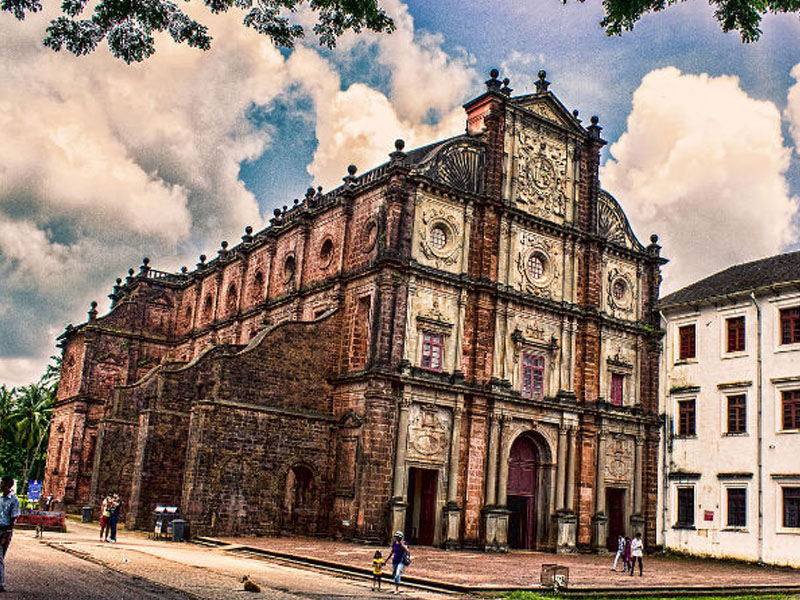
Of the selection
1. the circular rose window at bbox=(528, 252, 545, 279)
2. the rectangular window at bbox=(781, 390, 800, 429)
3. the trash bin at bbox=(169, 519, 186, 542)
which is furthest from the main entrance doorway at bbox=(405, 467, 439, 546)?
the rectangular window at bbox=(781, 390, 800, 429)

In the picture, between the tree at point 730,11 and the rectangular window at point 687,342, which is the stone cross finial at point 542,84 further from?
the tree at point 730,11

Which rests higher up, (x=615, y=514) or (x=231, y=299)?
(x=231, y=299)

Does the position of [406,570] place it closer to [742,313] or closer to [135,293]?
[742,313]

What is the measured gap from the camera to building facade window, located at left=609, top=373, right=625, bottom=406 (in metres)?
35.1

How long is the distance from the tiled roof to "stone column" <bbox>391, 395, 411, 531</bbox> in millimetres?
14610

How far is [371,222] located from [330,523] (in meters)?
10.6

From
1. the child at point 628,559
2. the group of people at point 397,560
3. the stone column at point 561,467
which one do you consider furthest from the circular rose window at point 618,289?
the group of people at point 397,560

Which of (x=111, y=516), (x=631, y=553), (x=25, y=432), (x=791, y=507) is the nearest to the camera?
(x=631, y=553)

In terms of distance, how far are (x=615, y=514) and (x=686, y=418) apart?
5084mm

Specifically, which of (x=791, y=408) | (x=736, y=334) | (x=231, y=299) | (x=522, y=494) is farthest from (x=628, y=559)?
(x=231, y=299)

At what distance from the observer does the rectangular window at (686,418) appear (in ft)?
116

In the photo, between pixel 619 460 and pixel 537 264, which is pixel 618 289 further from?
pixel 619 460

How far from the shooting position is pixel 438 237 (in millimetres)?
31062

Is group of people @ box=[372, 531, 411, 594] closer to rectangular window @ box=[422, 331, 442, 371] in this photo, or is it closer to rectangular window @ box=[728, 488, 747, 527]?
rectangular window @ box=[422, 331, 442, 371]
